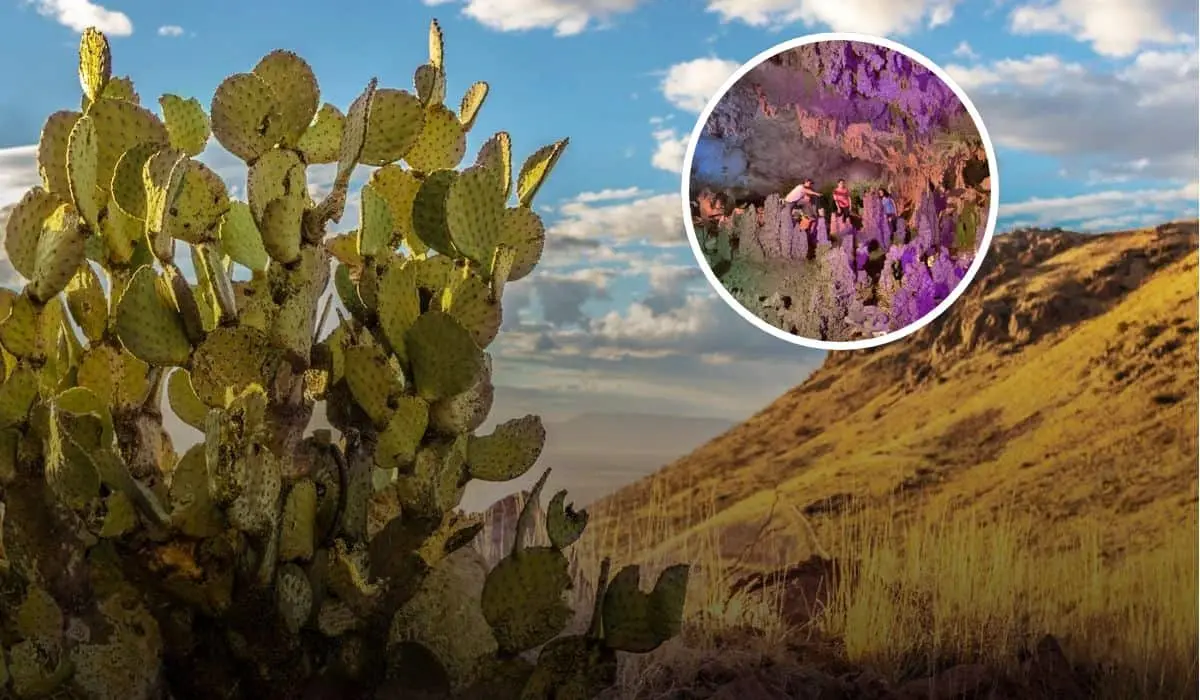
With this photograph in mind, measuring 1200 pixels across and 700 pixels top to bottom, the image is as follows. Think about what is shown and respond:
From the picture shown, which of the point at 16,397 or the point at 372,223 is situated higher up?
the point at 372,223

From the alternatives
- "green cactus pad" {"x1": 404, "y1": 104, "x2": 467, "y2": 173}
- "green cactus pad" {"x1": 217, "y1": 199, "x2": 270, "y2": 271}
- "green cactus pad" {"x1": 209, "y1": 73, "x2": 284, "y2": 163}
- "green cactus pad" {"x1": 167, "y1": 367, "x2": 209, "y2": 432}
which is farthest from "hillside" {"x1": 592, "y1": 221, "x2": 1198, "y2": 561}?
"green cactus pad" {"x1": 209, "y1": 73, "x2": 284, "y2": 163}

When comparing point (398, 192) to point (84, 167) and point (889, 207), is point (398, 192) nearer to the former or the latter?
point (84, 167)

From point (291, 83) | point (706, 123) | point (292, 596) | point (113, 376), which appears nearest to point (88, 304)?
point (113, 376)

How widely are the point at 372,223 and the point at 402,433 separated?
30 cm

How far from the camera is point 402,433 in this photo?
1.81m

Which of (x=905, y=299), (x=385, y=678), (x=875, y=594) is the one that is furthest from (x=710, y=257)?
(x=385, y=678)

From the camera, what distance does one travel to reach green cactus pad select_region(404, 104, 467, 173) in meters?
2.08

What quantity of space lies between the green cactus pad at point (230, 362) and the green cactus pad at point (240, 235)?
125 millimetres

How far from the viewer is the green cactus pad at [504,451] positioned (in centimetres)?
195

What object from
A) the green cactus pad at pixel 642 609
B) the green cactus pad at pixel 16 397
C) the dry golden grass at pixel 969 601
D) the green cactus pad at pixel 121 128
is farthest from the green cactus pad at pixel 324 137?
the dry golden grass at pixel 969 601

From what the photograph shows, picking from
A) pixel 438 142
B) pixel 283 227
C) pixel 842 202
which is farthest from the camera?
pixel 842 202

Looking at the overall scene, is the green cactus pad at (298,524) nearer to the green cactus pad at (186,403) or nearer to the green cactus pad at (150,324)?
the green cactus pad at (150,324)

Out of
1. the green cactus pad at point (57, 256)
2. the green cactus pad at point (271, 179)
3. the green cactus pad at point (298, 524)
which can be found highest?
the green cactus pad at point (271, 179)

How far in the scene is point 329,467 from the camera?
6.47ft
